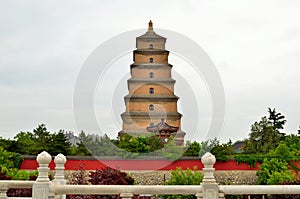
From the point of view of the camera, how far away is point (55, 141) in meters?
18.4

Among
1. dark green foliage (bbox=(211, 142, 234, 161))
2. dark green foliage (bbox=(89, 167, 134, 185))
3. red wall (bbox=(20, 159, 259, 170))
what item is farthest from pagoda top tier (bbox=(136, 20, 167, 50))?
dark green foliage (bbox=(89, 167, 134, 185))

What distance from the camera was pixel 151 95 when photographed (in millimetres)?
22219

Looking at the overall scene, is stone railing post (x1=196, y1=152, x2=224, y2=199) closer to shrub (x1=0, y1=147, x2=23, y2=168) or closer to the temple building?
shrub (x1=0, y1=147, x2=23, y2=168)

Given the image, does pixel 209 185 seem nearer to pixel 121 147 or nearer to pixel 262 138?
pixel 121 147

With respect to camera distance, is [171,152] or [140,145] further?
[140,145]

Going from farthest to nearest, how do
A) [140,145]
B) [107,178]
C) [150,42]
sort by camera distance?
1. [150,42]
2. [140,145]
3. [107,178]

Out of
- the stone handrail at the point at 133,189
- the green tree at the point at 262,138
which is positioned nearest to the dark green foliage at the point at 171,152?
the green tree at the point at 262,138

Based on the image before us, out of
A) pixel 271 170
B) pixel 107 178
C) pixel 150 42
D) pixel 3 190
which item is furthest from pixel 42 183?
pixel 150 42

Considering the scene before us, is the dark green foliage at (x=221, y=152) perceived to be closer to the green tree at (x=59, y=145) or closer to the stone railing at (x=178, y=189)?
the green tree at (x=59, y=145)

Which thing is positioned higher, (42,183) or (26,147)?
(26,147)

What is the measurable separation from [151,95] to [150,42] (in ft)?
12.7

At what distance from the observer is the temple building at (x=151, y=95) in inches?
819

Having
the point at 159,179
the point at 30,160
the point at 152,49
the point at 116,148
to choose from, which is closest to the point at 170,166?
the point at 159,179

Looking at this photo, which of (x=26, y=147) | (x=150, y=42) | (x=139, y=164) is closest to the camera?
(x=139, y=164)
